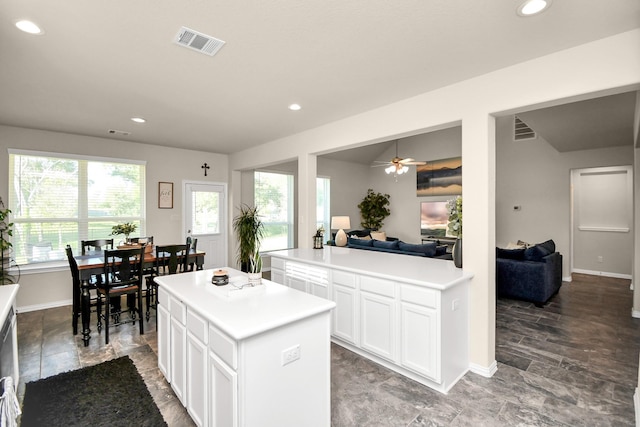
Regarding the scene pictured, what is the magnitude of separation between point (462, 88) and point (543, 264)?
3.13m

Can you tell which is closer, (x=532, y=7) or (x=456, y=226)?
(x=532, y=7)

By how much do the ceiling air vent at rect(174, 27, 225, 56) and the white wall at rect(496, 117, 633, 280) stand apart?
6765 mm

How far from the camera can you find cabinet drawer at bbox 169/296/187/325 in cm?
207

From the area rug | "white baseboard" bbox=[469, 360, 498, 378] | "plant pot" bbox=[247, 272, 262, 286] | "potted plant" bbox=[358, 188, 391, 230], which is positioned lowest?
the area rug

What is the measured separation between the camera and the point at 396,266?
10.0 feet

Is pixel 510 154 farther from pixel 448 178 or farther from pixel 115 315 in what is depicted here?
pixel 115 315

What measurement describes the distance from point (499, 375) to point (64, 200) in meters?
6.13

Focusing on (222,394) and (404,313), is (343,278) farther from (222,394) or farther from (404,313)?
(222,394)

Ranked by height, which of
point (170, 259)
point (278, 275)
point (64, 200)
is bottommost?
point (278, 275)

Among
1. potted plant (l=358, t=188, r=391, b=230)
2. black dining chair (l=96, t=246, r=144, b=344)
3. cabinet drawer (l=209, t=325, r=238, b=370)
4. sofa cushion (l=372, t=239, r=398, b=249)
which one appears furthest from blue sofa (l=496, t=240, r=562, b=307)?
black dining chair (l=96, t=246, r=144, b=344)

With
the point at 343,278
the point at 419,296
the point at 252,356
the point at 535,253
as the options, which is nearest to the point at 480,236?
the point at 419,296

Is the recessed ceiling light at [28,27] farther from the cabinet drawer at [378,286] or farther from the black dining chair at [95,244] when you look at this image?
the black dining chair at [95,244]

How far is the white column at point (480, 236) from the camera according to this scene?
8.76 ft

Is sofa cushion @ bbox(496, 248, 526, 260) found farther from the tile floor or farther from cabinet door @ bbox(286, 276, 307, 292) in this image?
cabinet door @ bbox(286, 276, 307, 292)
